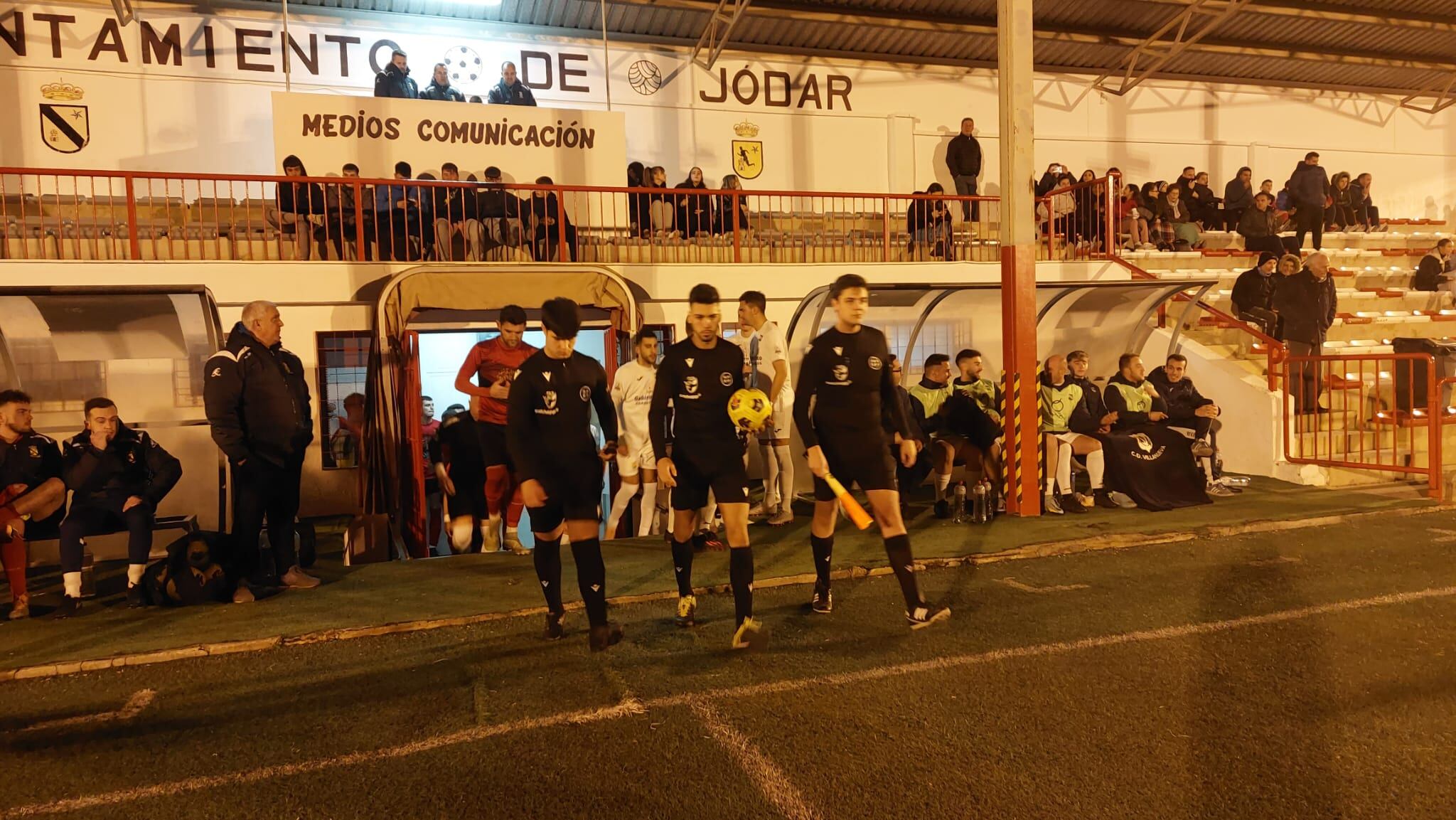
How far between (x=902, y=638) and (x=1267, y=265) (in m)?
10.0

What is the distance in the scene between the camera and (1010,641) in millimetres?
4824

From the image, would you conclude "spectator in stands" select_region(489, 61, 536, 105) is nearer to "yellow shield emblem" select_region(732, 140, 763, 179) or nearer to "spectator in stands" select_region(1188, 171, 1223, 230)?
"yellow shield emblem" select_region(732, 140, 763, 179)

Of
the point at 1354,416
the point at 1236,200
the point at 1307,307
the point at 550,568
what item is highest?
the point at 1236,200

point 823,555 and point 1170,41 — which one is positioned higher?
point 1170,41

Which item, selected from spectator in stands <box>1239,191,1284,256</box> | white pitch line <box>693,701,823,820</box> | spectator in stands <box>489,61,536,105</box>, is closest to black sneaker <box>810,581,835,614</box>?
white pitch line <box>693,701,823,820</box>

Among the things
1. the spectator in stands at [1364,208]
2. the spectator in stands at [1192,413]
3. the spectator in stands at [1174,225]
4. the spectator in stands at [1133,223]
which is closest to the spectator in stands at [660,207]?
the spectator in stands at [1192,413]

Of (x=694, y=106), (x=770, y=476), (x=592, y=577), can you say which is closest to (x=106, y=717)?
(x=592, y=577)

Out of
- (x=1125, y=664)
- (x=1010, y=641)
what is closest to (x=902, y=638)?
(x=1010, y=641)

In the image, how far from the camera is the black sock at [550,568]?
511 cm

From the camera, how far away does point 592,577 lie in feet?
16.0

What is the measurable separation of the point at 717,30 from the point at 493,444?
35.9 feet

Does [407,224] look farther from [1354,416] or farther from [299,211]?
[1354,416]

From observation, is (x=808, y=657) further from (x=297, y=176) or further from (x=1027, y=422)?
(x=297, y=176)

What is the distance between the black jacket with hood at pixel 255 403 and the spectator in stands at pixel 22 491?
1.30m
